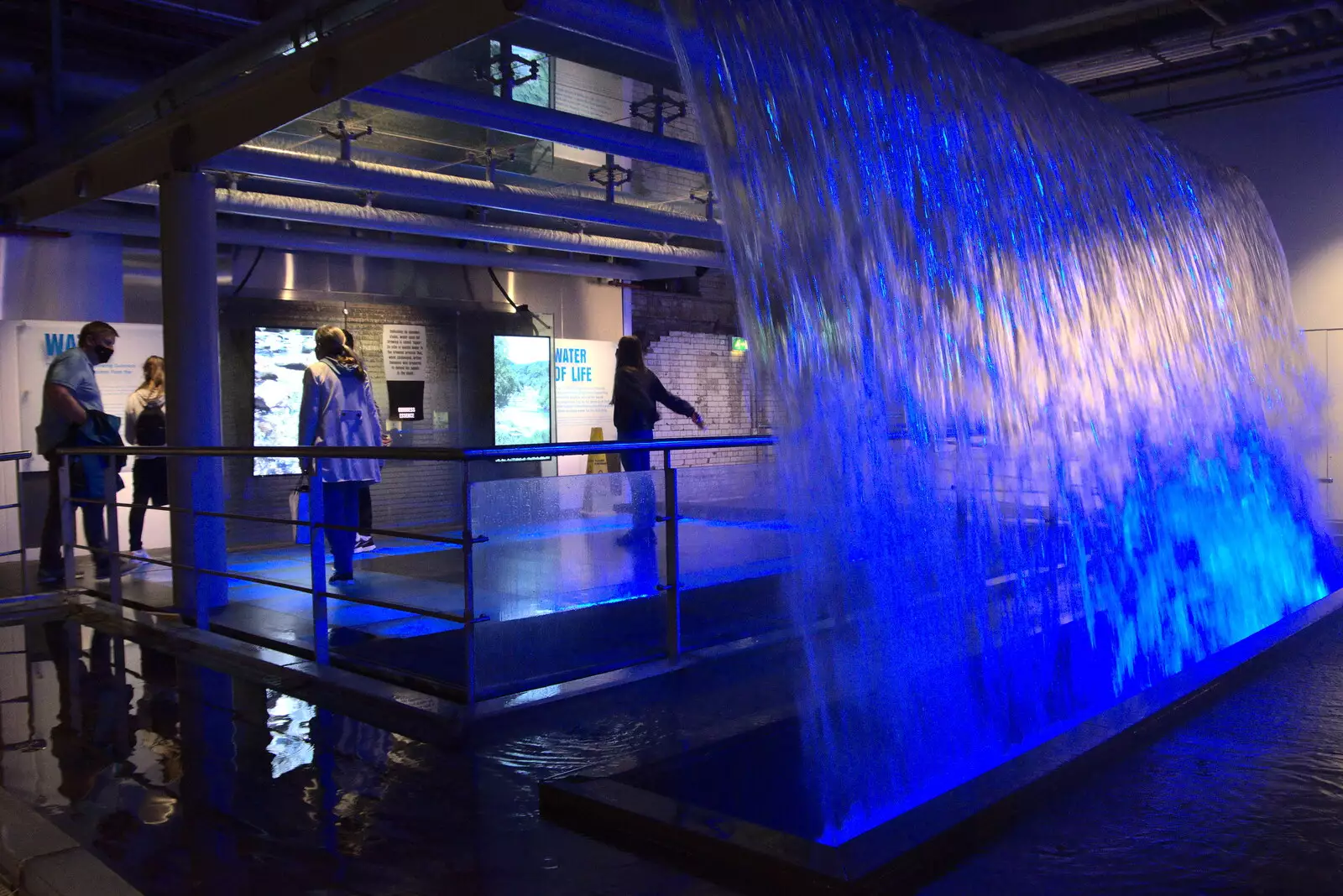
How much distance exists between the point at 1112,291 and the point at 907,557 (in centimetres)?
208

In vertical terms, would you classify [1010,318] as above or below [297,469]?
above

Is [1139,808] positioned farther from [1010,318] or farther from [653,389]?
[653,389]

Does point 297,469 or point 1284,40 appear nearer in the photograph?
point 1284,40

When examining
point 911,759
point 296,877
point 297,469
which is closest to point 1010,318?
point 911,759

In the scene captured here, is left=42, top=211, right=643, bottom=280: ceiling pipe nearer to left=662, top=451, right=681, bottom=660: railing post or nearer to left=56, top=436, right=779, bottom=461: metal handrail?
left=56, top=436, right=779, bottom=461: metal handrail

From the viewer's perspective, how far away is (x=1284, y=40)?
7.72 metres

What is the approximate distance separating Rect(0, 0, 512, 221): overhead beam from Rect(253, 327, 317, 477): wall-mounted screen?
2.52 m

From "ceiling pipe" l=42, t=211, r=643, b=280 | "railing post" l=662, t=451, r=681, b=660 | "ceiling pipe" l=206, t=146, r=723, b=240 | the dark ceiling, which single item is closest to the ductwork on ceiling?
A: the dark ceiling

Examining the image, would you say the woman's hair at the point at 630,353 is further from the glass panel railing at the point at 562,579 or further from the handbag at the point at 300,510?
the glass panel railing at the point at 562,579

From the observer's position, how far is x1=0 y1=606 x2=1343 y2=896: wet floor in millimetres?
2051

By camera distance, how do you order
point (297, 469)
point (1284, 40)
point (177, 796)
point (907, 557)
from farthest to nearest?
point (297, 469)
point (1284, 40)
point (907, 557)
point (177, 796)

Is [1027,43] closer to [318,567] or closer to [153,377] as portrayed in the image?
[318,567]

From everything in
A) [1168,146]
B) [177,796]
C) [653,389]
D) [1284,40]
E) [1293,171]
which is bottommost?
[177,796]

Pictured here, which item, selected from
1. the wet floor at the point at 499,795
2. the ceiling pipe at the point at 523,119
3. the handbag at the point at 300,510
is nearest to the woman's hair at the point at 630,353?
the ceiling pipe at the point at 523,119
